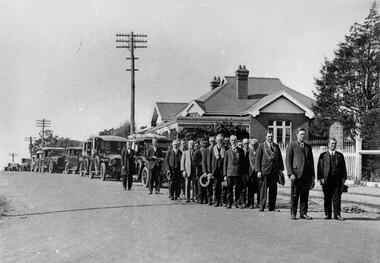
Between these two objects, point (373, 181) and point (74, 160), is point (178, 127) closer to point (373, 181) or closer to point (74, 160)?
point (74, 160)

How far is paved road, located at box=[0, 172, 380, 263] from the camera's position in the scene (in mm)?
6715

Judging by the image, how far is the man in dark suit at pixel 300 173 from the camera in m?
10.5

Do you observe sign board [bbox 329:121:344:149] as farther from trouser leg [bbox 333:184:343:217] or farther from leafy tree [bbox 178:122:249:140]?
trouser leg [bbox 333:184:343:217]

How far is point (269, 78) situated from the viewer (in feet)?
143

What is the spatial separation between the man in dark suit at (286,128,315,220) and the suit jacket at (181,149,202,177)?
158 inches

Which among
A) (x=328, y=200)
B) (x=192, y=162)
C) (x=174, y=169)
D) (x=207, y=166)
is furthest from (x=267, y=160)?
(x=174, y=169)

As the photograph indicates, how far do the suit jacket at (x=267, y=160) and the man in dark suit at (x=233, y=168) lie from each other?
2.65ft

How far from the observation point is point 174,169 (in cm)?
1527

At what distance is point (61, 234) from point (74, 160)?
26.3 meters

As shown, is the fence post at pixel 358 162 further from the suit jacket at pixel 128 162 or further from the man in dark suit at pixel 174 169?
the suit jacket at pixel 128 162

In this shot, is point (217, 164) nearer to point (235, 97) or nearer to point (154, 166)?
point (154, 166)

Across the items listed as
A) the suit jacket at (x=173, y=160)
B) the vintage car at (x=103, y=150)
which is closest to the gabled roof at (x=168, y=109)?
the vintage car at (x=103, y=150)

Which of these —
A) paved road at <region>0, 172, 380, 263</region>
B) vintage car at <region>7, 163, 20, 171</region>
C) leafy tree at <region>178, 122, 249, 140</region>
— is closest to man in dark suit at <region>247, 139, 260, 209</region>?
paved road at <region>0, 172, 380, 263</region>

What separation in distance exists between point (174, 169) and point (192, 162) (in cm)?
100
